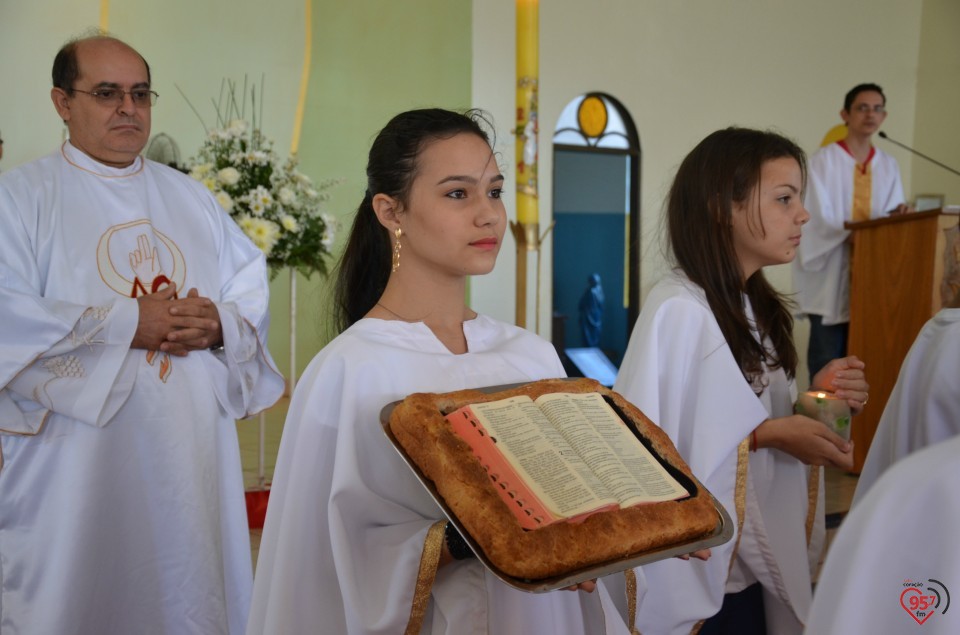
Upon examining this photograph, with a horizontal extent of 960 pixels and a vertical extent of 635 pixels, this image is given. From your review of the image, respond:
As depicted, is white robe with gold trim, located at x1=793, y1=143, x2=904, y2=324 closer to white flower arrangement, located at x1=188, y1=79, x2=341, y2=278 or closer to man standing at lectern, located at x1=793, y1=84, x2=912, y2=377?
man standing at lectern, located at x1=793, y1=84, x2=912, y2=377

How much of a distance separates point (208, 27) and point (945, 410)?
6.48 m

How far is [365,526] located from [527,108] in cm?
265

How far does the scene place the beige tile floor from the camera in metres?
4.82

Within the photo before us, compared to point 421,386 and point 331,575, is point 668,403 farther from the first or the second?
point 331,575

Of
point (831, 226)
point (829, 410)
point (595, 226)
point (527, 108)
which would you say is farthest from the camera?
point (595, 226)

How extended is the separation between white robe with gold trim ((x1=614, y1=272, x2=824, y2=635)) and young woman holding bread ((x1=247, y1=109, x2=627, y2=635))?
49 cm

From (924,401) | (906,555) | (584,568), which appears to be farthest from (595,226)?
(906,555)

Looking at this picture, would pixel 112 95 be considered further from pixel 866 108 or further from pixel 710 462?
pixel 866 108

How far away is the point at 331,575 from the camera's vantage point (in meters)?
1.72

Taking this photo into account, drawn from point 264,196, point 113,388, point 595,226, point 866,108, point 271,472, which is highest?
point 866,108

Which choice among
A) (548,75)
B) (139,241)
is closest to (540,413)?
(139,241)

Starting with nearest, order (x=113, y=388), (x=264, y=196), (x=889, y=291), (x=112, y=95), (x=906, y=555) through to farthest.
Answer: (x=906, y=555), (x=113, y=388), (x=112, y=95), (x=264, y=196), (x=889, y=291)

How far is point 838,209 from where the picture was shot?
6.12 meters

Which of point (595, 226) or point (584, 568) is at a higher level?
point (595, 226)
